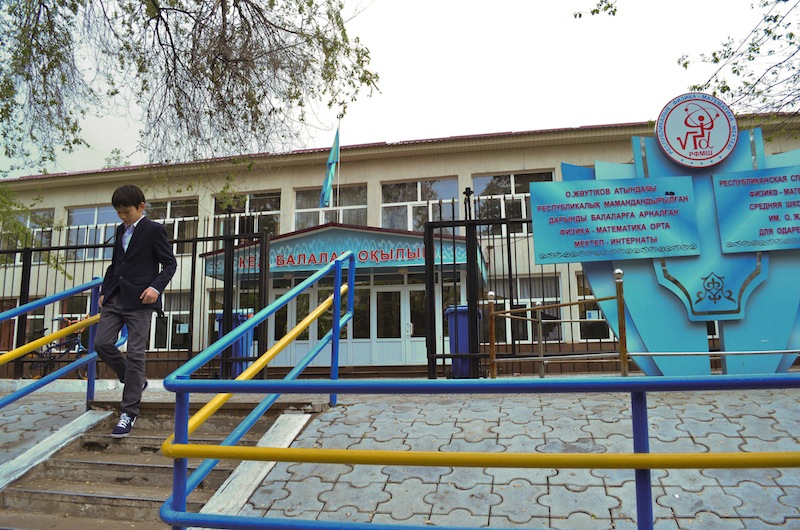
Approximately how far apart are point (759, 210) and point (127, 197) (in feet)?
20.0

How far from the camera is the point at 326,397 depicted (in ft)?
14.8

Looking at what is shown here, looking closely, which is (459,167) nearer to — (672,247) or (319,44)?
(319,44)

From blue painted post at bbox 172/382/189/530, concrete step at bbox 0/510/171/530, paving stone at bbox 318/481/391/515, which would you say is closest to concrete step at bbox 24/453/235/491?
concrete step at bbox 0/510/171/530

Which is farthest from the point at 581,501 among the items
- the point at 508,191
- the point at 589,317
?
the point at 508,191

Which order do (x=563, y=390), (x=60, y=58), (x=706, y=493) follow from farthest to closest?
(x=60, y=58)
(x=706, y=493)
(x=563, y=390)

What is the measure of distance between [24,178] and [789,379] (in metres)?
22.9

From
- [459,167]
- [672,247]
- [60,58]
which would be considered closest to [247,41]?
[60,58]

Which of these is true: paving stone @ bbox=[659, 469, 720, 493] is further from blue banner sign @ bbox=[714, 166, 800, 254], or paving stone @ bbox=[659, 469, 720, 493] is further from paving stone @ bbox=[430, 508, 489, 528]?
blue banner sign @ bbox=[714, 166, 800, 254]

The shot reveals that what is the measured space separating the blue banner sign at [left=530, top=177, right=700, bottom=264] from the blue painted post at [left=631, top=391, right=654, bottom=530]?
4.31 metres

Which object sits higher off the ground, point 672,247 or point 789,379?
point 672,247

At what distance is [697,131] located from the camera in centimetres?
596

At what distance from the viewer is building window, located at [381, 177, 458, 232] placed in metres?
16.6

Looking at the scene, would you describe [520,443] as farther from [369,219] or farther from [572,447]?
[369,219]

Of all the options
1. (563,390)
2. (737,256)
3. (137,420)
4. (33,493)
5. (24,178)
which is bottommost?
(33,493)
